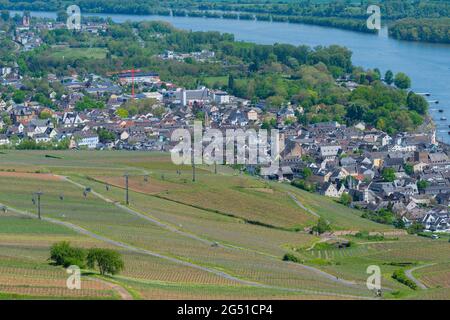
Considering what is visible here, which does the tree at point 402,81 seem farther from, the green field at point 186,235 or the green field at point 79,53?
the green field at point 79,53

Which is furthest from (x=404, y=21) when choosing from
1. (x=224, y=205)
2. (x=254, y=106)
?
(x=224, y=205)

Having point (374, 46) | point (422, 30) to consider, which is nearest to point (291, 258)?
point (374, 46)

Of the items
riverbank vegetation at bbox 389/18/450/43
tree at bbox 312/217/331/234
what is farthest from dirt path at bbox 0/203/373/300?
riverbank vegetation at bbox 389/18/450/43

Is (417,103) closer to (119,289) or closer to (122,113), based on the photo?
(122,113)
